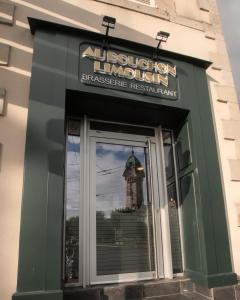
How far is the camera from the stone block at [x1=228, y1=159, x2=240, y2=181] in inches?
166

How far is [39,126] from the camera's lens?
3.40 metres

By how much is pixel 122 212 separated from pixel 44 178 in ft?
4.15

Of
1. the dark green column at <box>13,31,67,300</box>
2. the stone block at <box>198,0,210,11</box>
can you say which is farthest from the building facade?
the stone block at <box>198,0,210,11</box>

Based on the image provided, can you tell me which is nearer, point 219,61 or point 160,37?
point 160,37

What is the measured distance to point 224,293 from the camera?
354 cm

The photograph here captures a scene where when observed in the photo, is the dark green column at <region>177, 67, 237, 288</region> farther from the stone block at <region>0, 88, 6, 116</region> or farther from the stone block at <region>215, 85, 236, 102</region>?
the stone block at <region>0, 88, 6, 116</region>

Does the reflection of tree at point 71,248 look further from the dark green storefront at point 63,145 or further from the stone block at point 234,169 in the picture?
the stone block at point 234,169

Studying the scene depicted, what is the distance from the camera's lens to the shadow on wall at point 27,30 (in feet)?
11.6

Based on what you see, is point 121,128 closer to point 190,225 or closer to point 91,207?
point 91,207

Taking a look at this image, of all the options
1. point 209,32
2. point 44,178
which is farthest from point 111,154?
point 209,32

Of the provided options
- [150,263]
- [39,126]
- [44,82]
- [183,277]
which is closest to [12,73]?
[44,82]

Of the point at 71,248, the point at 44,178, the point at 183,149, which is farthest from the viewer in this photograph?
the point at 183,149

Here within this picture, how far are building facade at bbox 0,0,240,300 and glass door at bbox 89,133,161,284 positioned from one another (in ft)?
0.05

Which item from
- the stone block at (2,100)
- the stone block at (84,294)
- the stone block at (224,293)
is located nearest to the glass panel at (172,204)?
the stone block at (224,293)
